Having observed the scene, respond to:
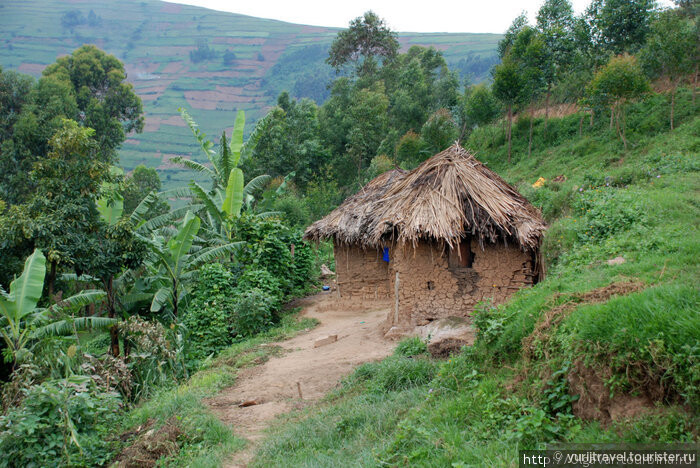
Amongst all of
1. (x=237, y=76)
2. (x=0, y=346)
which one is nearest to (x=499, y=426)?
(x=0, y=346)

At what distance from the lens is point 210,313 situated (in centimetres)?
1118

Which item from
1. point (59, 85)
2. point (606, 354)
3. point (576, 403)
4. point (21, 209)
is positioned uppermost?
point (59, 85)

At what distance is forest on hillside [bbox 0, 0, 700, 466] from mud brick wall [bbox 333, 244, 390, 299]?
1709mm

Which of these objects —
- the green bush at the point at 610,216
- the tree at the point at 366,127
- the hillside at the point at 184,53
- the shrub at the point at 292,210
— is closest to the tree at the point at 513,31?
the tree at the point at 366,127

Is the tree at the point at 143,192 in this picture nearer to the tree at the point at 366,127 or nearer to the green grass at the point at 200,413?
the tree at the point at 366,127

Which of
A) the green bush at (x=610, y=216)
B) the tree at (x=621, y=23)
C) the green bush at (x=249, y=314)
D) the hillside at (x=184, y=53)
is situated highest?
the hillside at (x=184, y=53)

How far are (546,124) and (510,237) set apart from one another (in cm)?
1640

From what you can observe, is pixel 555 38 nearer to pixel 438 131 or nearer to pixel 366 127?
pixel 438 131

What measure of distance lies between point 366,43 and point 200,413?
34906 mm

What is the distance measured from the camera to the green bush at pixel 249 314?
36.7ft

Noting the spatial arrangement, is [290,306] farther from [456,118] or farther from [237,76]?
[237,76]

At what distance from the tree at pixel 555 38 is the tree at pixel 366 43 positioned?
1428 centimetres

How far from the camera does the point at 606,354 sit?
3.67 metres

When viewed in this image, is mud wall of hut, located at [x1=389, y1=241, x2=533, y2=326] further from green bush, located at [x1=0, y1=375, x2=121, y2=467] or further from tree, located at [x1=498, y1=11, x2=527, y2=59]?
tree, located at [x1=498, y1=11, x2=527, y2=59]
